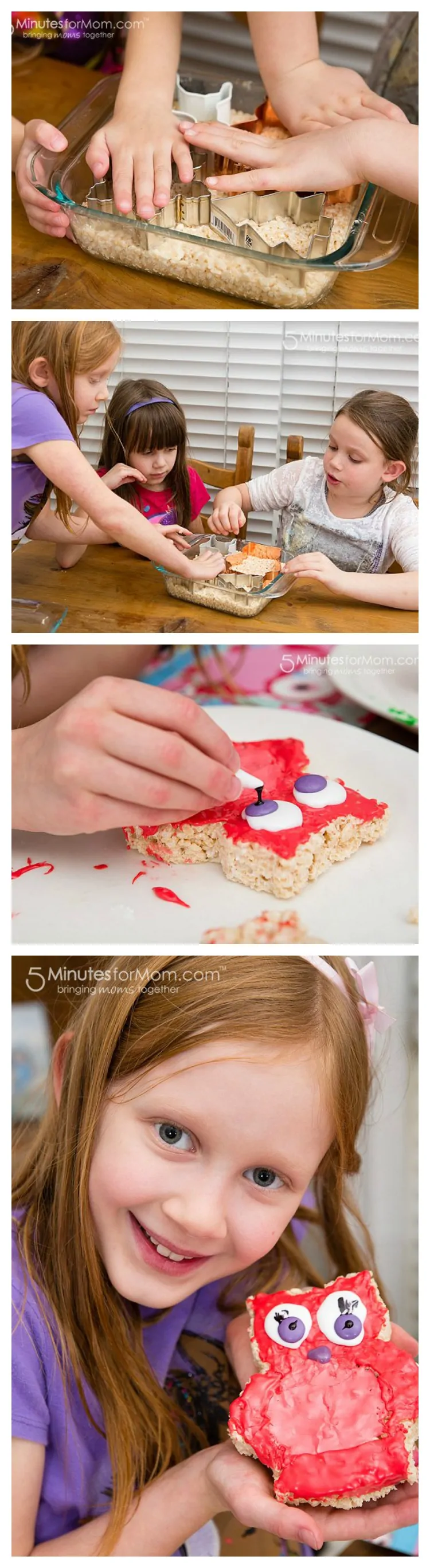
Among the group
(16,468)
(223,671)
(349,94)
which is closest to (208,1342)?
(223,671)

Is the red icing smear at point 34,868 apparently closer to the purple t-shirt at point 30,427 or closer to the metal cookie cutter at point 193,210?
the purple t-shirt at point 30,427

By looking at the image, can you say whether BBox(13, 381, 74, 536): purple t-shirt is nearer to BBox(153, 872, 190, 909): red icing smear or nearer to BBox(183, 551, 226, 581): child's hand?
BBox(183, 551, 226, 581): child's hand

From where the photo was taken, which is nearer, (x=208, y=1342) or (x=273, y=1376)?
(x=273, y=1376)

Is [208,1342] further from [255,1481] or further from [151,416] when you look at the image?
[151,416]

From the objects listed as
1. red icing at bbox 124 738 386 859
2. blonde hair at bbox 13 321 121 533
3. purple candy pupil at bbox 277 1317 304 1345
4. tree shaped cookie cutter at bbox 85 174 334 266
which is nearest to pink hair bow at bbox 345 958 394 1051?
red icing at bbox 124 738 386 859

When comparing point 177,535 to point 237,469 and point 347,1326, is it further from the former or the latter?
point 347,1326

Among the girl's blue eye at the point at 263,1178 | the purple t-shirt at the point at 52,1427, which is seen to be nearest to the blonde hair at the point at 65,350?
the girl's blue eye at the point at 263,1178

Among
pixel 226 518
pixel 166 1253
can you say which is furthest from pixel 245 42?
pixel 166 1253
